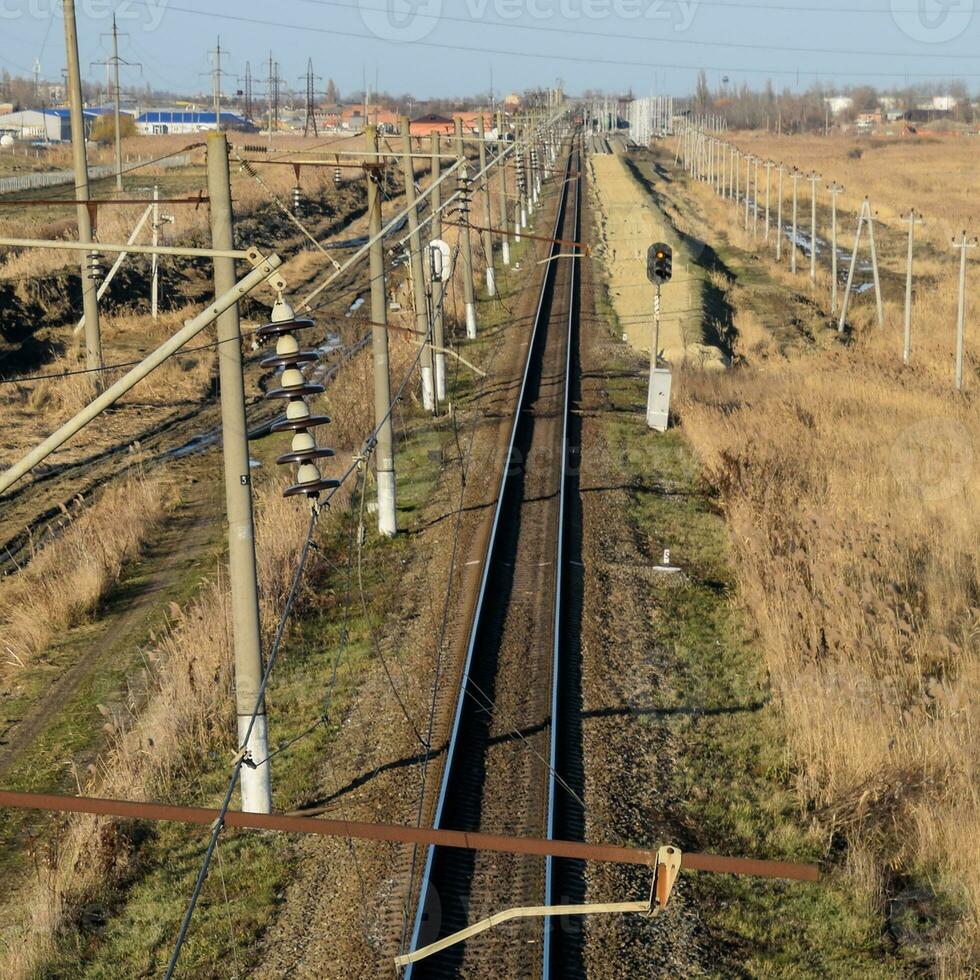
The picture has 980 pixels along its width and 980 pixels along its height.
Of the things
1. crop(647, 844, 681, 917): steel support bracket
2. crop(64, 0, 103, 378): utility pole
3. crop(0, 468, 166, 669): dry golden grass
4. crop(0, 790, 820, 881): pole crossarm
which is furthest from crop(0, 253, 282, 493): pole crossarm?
crop(64, 0, 103, 378): utility pole

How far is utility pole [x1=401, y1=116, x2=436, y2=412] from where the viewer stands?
20.4m

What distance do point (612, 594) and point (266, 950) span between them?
291 inches

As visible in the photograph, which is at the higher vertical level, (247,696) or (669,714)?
(247,696)

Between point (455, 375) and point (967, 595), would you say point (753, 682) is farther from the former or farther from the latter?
point (455, 375)

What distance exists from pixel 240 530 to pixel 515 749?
305 centimetres

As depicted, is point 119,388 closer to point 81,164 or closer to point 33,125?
point 81,164

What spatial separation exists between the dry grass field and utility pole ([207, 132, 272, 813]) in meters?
4.03

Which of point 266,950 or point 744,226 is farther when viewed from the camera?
point 744,226

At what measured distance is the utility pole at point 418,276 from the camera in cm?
2036

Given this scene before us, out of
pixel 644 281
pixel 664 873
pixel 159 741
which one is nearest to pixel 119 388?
pixel 664 873

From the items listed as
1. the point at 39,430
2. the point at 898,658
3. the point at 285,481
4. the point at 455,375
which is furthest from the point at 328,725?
the point at 455,375

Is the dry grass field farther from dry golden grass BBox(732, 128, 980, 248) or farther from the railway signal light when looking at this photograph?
dry golden grass BBox(732, 128, 980, 248)

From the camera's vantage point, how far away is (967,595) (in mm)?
14391

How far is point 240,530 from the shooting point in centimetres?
926
